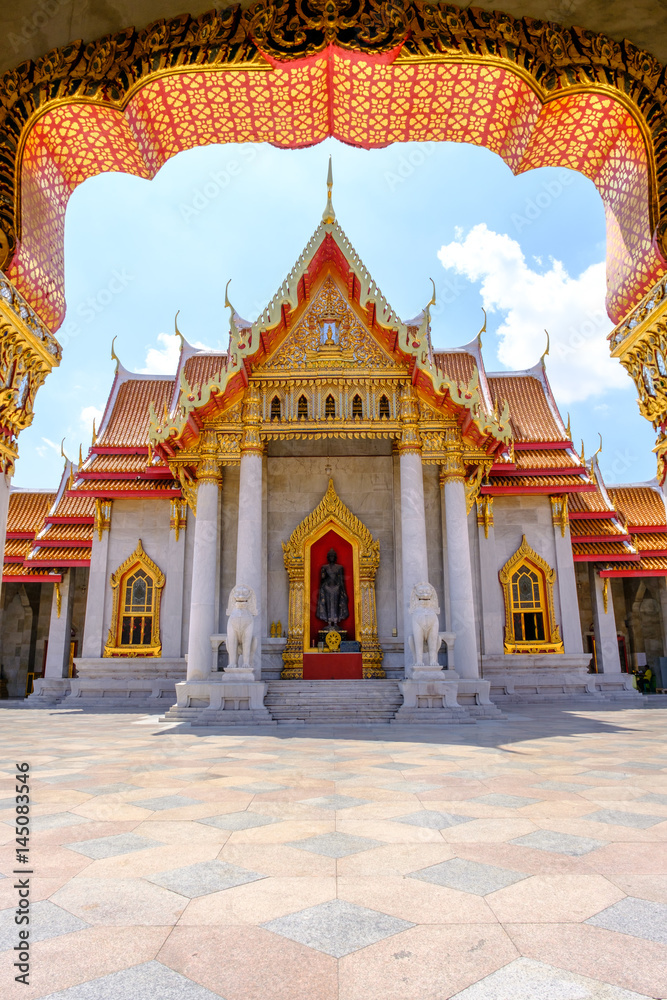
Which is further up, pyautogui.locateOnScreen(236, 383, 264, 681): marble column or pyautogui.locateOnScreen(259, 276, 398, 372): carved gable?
pyautogui.locateOnScreen(259, 276, 398, 372): carved gable

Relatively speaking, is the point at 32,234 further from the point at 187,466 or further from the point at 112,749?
the point at 187,466

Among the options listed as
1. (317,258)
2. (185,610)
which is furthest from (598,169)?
(185,610)

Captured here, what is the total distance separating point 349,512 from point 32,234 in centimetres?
858

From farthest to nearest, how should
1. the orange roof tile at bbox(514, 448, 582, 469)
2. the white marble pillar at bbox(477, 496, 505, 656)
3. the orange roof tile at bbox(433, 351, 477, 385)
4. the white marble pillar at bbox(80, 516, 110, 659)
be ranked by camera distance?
the orange roof tile at bbox(433, 351, 477, 385) < the orange roof tile at bbox(514, 448, 582, 469) < the white marble pillar at bbox(80, 516, 110, 659) < the white marble pillar at bbox(477, 496, 505, 656)

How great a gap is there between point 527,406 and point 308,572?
9.07 m

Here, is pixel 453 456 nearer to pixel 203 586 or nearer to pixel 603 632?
pixel 203 586

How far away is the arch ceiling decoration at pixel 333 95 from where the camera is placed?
6262 mm

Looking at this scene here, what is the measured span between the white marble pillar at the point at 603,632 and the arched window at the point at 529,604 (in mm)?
3008

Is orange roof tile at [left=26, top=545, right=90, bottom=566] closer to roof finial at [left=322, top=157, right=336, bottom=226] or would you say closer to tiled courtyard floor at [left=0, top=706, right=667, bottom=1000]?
roof finial at [left=322, top=157, right=336, bottom=226]

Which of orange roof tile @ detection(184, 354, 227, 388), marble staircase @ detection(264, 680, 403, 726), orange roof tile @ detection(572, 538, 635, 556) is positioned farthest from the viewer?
orange roof tile @ detection(184, 354, 227, 388)

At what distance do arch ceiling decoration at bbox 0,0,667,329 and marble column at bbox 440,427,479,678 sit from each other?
606 centimetres

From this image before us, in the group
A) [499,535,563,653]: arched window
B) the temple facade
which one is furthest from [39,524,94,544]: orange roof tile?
[499,535,563,653]: arched window

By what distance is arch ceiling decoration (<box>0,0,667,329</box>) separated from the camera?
6262 mm

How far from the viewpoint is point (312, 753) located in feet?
21.8
